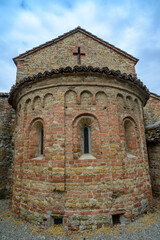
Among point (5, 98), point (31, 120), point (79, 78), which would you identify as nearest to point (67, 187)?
point (31, 120)

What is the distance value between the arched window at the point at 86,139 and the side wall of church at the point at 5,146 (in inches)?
184

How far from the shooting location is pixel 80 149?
4406mm

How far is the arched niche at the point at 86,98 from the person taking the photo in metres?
4.61

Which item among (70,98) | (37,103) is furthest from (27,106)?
(70,98)

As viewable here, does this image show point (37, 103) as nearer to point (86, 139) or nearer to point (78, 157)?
point (86, 139)

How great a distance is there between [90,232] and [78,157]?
6.50ft

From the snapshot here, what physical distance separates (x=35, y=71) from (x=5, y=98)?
230 cm

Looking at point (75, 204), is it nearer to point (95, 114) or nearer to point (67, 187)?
point (67, 187)

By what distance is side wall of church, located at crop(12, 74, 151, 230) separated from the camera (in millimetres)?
4023

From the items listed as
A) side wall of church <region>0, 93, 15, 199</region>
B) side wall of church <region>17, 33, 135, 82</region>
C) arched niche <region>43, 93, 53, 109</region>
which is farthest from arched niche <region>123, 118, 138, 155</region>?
side wall of church <region>0, 93, 15, 199</region>

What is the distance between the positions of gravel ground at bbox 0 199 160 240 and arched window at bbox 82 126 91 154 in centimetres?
218

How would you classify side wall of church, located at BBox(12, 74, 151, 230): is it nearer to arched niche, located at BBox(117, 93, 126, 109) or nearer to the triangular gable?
arched niche, located at BBox(117, 93, 126, 109)

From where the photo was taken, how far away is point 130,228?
3.93 meters

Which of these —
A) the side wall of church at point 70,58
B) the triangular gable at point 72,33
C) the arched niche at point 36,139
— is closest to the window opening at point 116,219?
the arched niche at point 36,139
